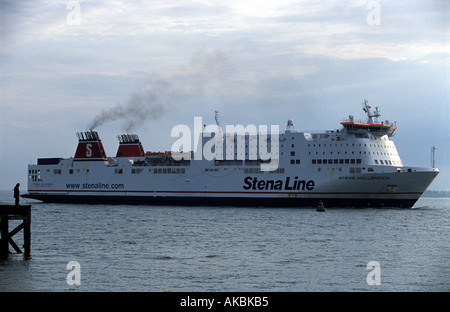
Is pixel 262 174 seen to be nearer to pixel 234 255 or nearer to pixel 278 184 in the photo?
pixel 278 184

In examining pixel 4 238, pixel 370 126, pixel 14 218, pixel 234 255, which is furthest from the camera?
pixel 370 126

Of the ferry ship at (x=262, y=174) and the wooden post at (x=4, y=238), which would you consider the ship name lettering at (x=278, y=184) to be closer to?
the ferry ship at (x=262, y=174)

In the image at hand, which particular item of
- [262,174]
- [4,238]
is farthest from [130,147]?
[4,238]

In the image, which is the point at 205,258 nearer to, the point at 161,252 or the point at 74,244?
the point at 161,252

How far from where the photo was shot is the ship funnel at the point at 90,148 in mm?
59531

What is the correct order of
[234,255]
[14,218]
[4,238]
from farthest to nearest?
[234,255]
[4,238]
[14,218]

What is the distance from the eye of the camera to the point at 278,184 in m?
50.2

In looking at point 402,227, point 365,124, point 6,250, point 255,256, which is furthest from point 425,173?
point 6,250

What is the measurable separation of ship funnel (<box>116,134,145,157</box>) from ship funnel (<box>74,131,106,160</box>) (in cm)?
182

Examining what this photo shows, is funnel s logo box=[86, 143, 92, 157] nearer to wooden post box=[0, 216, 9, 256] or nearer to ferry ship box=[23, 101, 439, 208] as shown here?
ferry ship box=[23, 101, 439, 208]

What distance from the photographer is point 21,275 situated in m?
19.7

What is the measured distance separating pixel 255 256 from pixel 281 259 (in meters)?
1.19

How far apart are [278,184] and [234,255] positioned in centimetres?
2612
